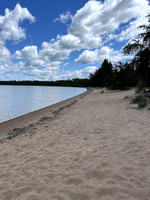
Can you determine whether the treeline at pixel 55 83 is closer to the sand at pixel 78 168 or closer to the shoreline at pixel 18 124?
the shoreline at pixel 18 124

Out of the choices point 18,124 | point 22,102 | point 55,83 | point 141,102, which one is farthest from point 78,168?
point 55,83

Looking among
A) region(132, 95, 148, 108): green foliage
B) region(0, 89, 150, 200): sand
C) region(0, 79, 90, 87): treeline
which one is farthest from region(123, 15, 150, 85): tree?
region(0, 79, 90, 87): treeline

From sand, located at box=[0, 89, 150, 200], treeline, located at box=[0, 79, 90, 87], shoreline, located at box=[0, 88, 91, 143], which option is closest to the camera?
sand, located at box=[0, 89, 150, 200]

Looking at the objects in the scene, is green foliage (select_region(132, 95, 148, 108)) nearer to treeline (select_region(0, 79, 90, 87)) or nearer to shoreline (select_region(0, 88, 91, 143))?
shoreline (select_region(0, 88, 91, 143))

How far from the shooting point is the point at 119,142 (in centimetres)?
509

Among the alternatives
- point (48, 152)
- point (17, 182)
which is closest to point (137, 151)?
point (48, 152)

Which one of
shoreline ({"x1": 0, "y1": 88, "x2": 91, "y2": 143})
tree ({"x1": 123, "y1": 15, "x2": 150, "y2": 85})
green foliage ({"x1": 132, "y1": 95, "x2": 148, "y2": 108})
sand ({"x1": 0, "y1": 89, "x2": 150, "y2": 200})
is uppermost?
tree ({"x1": 123, "y1": 15, "x2": 150, "y2": 85})

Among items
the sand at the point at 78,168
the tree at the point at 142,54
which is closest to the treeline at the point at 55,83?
the tree at the point at 142,54

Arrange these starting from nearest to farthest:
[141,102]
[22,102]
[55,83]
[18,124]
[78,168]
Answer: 1. [78,168]
2. [18,124]
3. [141,102]
4. [22,102]
5. [55,83]

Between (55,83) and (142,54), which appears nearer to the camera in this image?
(142,54)

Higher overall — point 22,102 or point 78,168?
point 78,168

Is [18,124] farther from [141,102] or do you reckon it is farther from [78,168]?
[141,102]

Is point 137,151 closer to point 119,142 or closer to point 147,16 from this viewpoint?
point 119,142

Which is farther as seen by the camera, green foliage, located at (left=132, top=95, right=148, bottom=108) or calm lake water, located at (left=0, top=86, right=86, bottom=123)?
calm lake water, located at (left=0, top=86, right=86, bottom=123)
